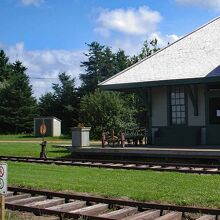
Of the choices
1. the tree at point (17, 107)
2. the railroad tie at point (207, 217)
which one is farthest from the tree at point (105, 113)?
the railroad tie at point (207, 217)

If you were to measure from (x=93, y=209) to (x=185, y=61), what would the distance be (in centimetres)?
1463

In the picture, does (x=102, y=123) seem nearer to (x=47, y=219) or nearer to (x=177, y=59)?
(x=177, y=59)

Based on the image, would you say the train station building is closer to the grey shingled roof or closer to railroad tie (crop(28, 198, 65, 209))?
the grey shingled roof

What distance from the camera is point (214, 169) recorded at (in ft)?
50.5

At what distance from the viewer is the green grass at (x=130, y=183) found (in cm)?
1034

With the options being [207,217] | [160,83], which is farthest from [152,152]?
[207,217]

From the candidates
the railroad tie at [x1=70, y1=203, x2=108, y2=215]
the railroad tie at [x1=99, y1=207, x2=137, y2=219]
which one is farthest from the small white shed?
the railroad tie at [x1=99, y1=207, x2=137, y2=219]

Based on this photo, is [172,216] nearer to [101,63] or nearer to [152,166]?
[152,166]

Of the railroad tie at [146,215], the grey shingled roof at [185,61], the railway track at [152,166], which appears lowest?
the railroad tie at [146,215]

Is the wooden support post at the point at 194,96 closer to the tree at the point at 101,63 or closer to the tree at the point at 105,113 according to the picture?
the tree at the point at 105,113

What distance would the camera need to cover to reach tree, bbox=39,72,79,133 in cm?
5909

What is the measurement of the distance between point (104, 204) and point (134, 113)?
104ft

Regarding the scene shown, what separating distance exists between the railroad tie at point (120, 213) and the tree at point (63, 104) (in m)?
48.1

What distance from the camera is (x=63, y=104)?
61.1 meters
